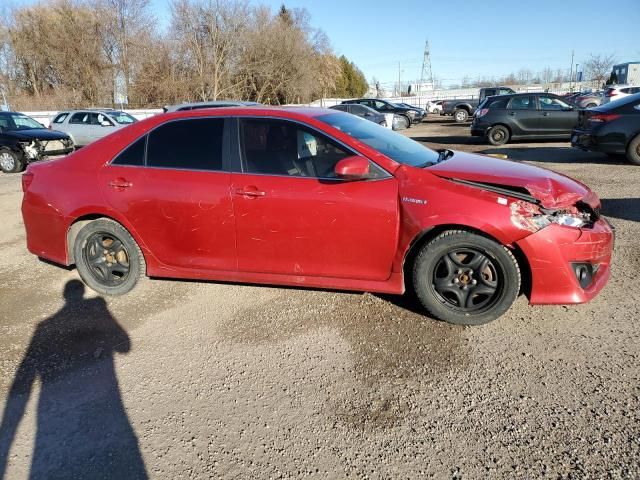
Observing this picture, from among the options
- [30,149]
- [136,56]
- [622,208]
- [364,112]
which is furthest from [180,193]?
[136,56]

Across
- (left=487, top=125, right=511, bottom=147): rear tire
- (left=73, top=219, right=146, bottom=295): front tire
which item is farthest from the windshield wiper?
(left=487, top=125, right=511, bottom=147): rear tire

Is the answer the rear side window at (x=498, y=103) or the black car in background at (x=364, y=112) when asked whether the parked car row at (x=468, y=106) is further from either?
the rear side window at (x=498, y=103)

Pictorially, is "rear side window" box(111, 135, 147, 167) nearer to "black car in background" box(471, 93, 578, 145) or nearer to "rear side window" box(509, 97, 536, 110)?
"black car in background" box(471, 93, 578, 145)

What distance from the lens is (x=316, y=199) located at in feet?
11.1

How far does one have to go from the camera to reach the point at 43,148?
12.8 m

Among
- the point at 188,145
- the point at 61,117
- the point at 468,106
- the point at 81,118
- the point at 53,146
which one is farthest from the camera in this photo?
the point at 468,106

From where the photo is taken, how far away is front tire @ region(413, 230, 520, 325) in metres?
3.18

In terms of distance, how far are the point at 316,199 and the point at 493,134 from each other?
42.7 feet

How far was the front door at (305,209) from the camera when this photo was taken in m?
3.33

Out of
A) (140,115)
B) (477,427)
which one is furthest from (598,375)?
(140,115)

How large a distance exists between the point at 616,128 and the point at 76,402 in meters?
10.5

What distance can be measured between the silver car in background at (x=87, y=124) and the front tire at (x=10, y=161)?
11.7ft

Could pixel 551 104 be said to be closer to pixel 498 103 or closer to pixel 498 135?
pixel 498 103

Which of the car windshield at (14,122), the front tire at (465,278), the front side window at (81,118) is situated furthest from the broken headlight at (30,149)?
the front tire at (465,278)
